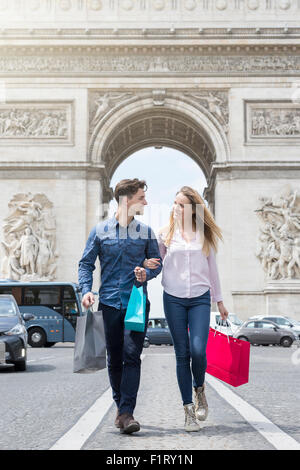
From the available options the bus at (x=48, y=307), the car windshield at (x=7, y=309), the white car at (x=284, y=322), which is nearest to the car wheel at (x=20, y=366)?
the car windshield at (x=7, y=309)

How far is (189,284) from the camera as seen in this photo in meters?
5.46

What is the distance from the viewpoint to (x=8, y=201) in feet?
100

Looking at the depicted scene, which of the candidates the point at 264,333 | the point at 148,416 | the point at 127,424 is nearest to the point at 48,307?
the point at 264,333

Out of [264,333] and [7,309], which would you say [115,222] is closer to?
[7,309]

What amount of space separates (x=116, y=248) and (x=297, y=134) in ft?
86.9

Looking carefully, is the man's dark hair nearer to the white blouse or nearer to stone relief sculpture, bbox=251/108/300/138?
the white blouse

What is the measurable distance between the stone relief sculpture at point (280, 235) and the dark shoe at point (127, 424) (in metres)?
25.3

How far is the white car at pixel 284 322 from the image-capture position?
26.8m

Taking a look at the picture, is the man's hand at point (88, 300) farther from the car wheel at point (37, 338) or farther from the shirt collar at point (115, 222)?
the car wheel at point (37, 338)

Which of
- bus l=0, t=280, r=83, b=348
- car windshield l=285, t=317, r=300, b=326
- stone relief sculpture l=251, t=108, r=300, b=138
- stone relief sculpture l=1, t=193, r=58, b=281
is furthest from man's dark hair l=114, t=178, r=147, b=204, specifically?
stone relief sculpture l=251, t=108, r=300, b=138

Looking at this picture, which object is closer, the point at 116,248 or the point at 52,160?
the point at 116,248

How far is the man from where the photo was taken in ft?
17.1
